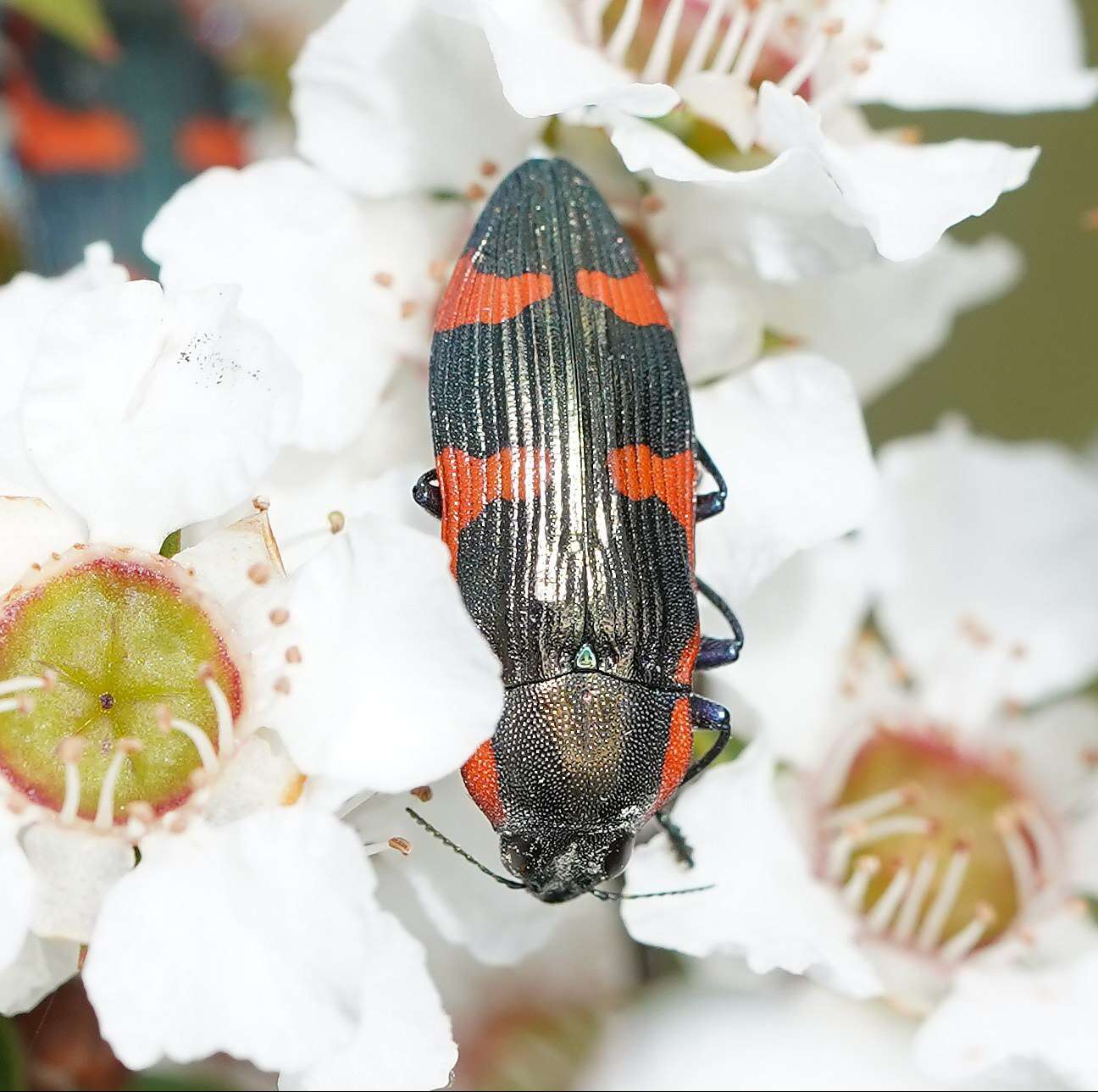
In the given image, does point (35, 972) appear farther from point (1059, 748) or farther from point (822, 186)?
point (1059, 748)

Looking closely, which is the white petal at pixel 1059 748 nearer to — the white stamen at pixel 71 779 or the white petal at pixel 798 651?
the white petal at pixel 798 651

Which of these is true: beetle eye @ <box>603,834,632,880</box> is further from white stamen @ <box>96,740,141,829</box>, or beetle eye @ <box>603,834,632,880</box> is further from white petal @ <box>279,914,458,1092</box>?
white stamen @ <box>96,740,141,829</box>

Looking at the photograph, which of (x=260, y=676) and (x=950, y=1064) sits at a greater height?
(x=260, y=676)

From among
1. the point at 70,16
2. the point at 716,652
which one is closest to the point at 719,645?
the point at 716,652

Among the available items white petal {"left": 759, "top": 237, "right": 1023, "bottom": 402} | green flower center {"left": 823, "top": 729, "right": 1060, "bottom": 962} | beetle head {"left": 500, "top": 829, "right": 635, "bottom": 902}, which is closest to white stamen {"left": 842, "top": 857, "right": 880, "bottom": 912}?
green flower center {"left": 823, "top": 729, "right": 1060, "bottom": 962}

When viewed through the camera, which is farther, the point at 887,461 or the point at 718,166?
the point at 887,461

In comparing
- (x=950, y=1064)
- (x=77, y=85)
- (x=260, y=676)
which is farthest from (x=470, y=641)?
(x=77, y=85)

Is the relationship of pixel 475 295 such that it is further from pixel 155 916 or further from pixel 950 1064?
pixel 950 1064
